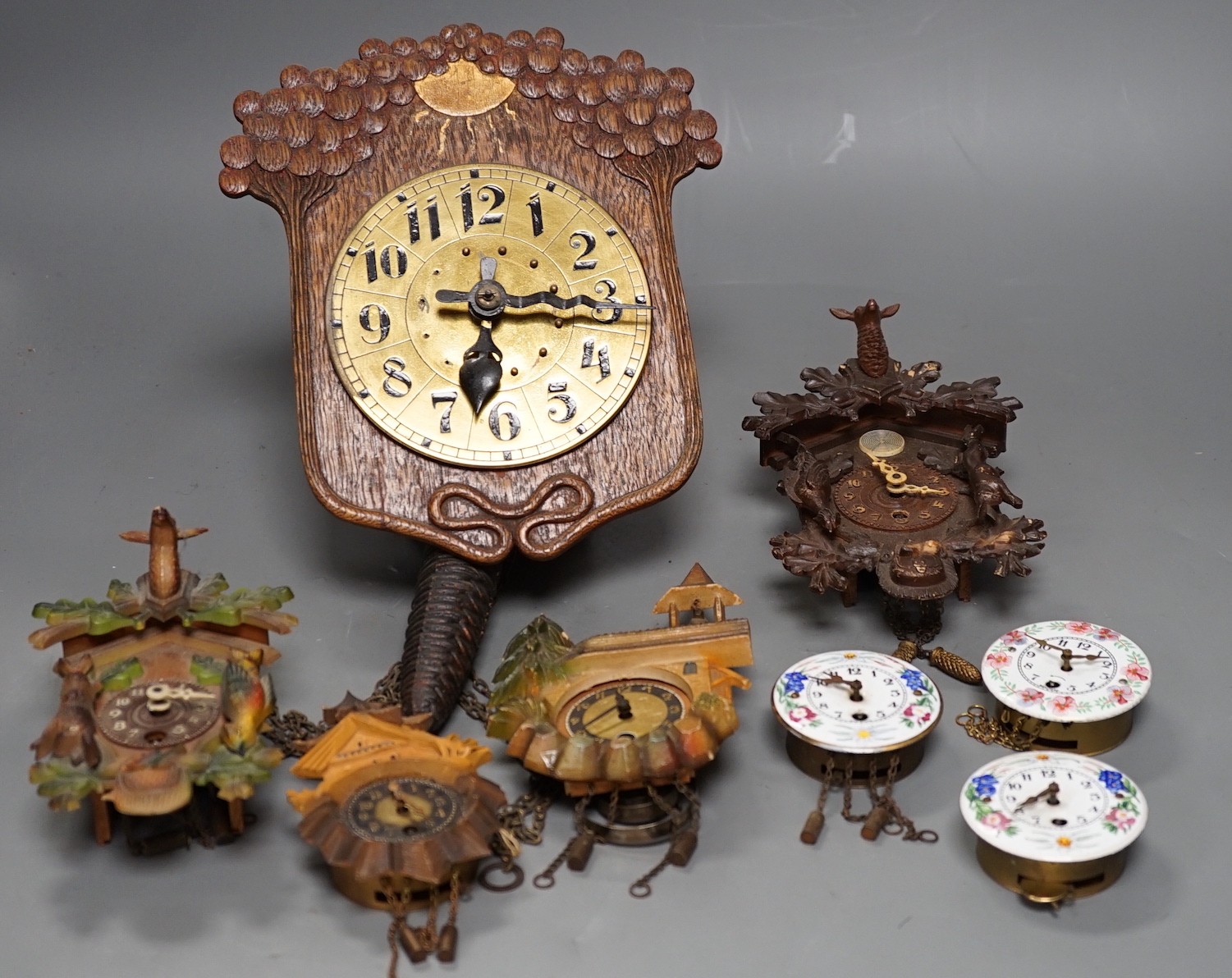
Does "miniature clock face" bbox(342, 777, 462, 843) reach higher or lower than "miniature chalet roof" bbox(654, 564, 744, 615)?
→ lower

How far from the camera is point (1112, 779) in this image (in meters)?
4.39

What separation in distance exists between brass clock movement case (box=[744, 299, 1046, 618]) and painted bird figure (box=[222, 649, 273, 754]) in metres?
1.25

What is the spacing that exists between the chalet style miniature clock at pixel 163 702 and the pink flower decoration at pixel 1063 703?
1.68 metres

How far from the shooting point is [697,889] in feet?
14.4

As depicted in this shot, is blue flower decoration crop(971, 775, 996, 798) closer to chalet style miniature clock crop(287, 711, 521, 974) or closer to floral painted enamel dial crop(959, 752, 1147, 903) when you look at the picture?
floral painted enamel dial crop(959, 752, 1147, 903)

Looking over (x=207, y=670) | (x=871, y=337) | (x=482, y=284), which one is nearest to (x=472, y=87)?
(x=482, y=284)

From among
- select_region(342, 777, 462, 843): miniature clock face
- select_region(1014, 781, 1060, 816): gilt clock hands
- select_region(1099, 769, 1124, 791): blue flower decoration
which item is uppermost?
select_region(1099, 769, 1124, 791): blue flower decoration

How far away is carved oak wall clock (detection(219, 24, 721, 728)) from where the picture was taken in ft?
16.7

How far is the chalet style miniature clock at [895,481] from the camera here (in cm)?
501

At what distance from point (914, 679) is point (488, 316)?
1.35m

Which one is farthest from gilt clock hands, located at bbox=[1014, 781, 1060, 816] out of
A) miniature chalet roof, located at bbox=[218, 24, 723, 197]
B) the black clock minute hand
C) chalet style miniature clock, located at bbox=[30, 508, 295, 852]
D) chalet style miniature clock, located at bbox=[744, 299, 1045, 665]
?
miniature chalet roof, located at bbox=[218, 24, 723, 197]

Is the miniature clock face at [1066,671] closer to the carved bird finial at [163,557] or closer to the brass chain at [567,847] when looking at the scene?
the brass chain at [567,847]

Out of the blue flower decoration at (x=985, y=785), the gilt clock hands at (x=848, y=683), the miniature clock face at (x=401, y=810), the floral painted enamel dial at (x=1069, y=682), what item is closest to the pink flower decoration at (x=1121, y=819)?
the blue flower decoration at (x=985, y=785)

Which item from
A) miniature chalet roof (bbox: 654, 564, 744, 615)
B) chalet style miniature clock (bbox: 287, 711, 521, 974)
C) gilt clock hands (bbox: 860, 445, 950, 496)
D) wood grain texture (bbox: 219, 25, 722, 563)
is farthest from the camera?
gilt clock hands (bbox: 860, 445, 950, 496)
